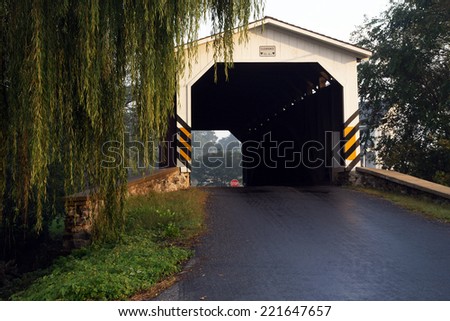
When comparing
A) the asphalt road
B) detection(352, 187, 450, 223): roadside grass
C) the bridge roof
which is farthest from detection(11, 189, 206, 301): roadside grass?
the bridge roof

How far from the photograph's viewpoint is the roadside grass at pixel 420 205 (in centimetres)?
854

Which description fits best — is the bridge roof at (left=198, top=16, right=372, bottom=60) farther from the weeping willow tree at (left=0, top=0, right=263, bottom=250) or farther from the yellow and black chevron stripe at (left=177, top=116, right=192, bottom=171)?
the weeping willow tree at (left=0, top=0, right=263, bottom=250)

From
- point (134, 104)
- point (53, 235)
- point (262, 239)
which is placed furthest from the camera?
point (53, 235)

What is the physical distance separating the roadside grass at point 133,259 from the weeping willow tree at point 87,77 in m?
0.64

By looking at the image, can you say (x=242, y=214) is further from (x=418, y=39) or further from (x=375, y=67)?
(x=375, y=67)

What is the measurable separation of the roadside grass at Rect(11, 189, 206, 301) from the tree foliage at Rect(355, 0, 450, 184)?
10115mm

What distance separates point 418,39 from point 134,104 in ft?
47.9

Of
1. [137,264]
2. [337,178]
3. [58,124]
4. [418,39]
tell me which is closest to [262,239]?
[137,264]

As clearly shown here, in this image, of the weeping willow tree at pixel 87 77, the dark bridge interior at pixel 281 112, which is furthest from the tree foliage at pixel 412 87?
the weeping willow tree at pixel 87 77

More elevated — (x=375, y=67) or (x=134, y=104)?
(x=375, y=67)

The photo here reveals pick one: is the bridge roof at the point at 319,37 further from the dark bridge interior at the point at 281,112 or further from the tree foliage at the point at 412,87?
the tree foliage at the point at 412,87

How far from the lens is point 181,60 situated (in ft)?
20.7

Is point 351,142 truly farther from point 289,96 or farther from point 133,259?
point 133,259

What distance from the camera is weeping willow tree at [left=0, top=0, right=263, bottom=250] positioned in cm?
504
